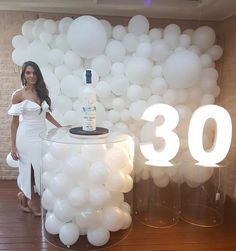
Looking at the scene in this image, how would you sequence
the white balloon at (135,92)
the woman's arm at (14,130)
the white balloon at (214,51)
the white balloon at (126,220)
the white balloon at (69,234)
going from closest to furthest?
1. the white balloon at (69,234)
2. the white balloon at (126,220)
3. the woman's arm at (14,130)
4. the white balloon at (135,92)
5. the white balloon at (214,51)

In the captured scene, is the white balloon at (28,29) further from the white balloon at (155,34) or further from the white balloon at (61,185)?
the white balloon at (61,185)

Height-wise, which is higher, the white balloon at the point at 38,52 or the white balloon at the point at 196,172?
the white balloon at the point at 38,52

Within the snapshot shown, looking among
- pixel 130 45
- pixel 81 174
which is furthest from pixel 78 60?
pixel 81 174

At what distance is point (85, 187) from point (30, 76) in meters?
1.14

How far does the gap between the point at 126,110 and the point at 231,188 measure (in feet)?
4.67

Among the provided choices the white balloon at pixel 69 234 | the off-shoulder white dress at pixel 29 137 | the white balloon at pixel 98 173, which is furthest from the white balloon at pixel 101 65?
the white balloon at pixel 69 234

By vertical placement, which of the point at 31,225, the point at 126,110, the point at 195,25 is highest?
the point at 195,25

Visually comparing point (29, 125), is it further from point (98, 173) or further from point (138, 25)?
point (138, 25)

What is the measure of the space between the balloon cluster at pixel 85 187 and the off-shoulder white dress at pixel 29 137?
434mm

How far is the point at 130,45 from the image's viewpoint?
282 cm

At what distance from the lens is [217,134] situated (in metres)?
2.43

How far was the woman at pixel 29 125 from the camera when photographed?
8.39 ft

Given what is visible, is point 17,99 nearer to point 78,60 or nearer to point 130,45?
point 78,60

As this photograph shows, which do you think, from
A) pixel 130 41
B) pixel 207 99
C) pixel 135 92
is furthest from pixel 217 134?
pixel 130 41
